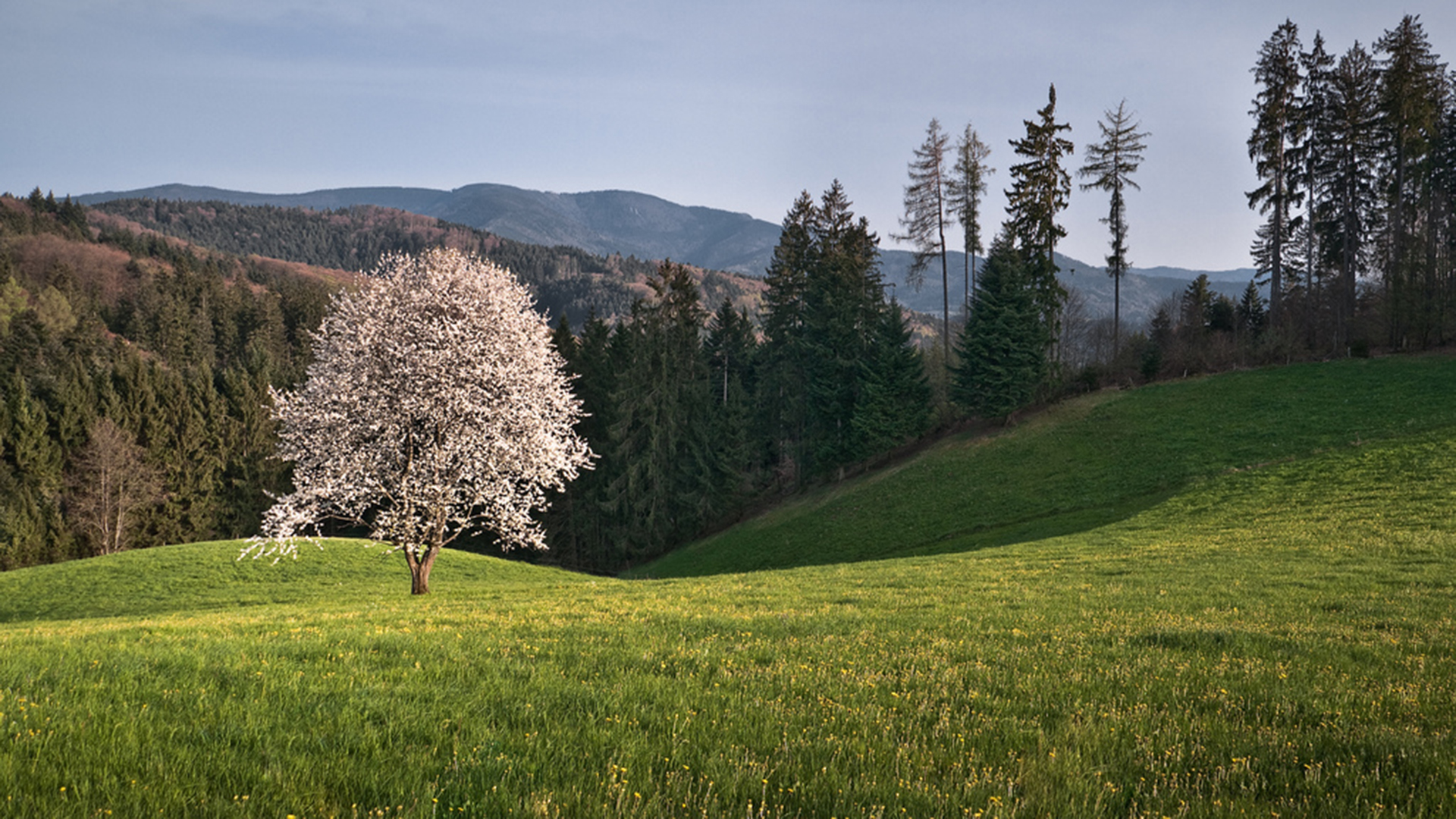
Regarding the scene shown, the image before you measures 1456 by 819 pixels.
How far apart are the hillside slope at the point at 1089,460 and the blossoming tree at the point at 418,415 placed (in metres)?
22.7

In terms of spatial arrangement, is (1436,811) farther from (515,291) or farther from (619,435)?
(619,435)

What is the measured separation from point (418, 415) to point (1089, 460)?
40089 millimetres

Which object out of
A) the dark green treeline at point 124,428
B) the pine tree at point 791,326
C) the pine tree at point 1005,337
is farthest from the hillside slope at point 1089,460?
the dark green treeline at point 124,428

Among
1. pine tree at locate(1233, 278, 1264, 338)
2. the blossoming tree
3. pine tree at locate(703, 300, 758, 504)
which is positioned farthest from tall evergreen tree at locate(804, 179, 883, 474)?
the blossoming tree

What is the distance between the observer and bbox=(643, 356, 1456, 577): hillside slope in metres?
38.5

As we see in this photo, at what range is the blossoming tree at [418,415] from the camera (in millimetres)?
23750

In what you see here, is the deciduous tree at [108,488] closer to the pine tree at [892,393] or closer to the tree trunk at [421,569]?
the tree trunk at [421,569]

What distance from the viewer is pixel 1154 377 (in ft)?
194

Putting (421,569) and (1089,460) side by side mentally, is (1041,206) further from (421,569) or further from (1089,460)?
(421,569)

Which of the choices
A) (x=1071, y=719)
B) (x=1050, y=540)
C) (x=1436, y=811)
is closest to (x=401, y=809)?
(x=1071, y=719)

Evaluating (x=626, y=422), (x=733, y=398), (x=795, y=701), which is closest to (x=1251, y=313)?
(x=733, y=398)

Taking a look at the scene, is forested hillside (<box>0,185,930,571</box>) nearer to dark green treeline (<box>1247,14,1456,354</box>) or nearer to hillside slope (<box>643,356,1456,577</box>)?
hillside slope (<box>643,356,1456,577</box>)

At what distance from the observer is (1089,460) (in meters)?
45.4

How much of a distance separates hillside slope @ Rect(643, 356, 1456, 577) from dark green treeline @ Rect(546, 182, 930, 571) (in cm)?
565
